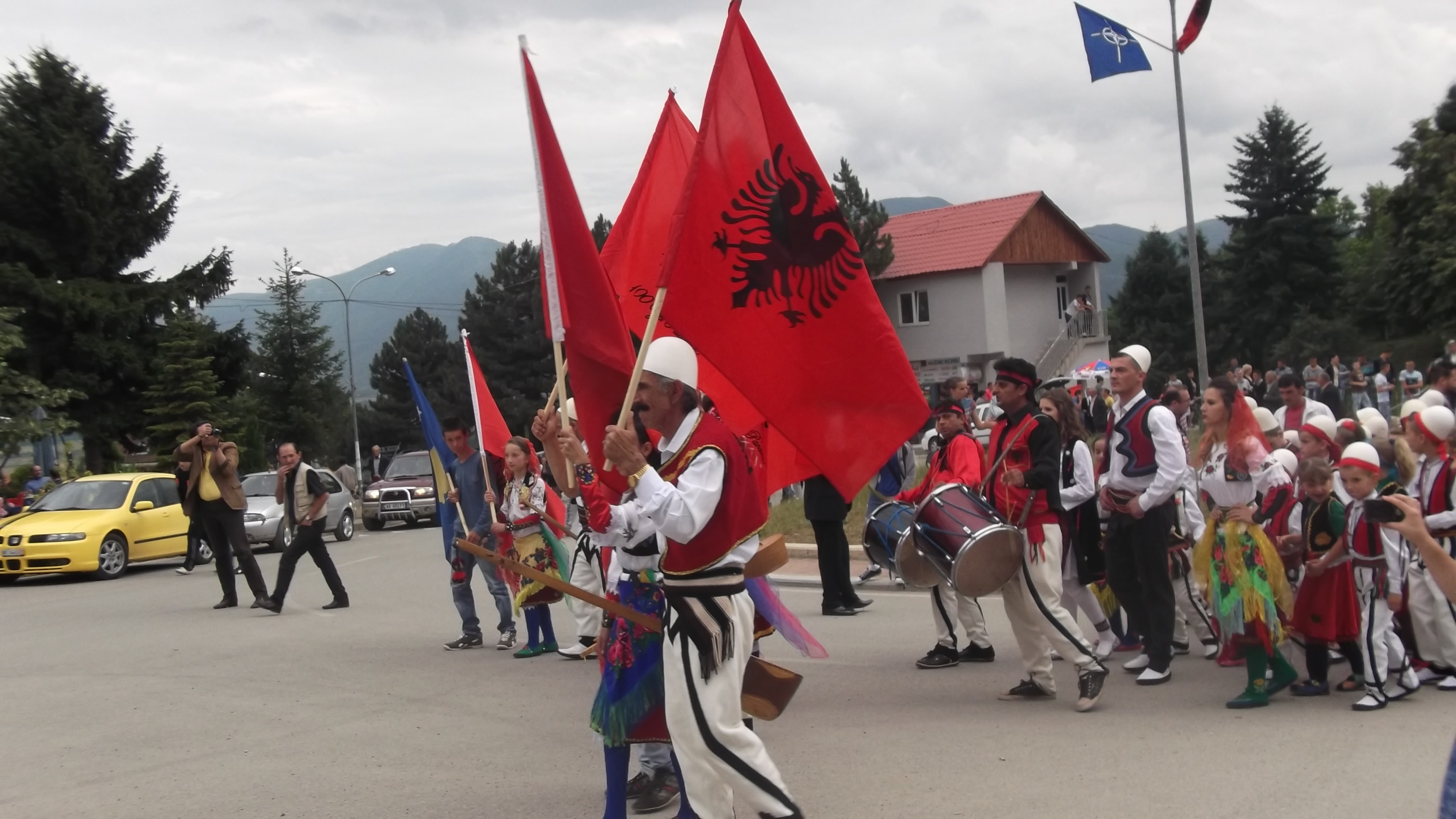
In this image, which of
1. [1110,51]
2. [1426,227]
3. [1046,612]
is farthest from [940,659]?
[1426,227]

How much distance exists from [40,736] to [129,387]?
3331 centimetres

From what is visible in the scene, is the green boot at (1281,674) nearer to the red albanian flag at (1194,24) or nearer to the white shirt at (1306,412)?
the white shirt at (1306,412)

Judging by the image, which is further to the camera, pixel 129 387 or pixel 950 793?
pixel 129 387

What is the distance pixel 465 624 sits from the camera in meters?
10.9

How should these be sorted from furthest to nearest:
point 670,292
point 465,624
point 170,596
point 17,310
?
point 17,310
point 170,596
point 465,624
point 670,292

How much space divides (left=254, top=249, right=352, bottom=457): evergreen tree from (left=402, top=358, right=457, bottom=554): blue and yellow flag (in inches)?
1323

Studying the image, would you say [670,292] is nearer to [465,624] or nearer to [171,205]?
[465,624]

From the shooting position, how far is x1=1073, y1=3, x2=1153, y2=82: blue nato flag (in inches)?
867

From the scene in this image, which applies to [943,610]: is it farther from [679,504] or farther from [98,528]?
[98,528]

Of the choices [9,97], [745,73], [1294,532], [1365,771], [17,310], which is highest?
[9,97]

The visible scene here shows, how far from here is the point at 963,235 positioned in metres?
57.3

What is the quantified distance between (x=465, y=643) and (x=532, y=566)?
1275 mm

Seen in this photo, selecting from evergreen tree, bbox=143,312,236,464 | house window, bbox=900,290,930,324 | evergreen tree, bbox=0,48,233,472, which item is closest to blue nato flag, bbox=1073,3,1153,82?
evergreen tree, bbox=143,312,236,464

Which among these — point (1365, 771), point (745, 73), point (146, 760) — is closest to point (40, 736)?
point (146, 760)
